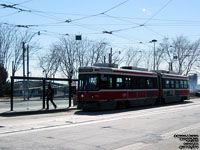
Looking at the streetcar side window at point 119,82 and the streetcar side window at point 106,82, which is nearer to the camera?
the streetcar side window at point 106,82

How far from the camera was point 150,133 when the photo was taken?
1060cm

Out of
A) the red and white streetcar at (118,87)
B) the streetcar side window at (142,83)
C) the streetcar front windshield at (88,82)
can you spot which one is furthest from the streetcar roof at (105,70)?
the streetcar side window at (142,83)

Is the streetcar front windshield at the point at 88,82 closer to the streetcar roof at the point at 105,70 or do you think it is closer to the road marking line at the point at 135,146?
the streetcar roof at the point at 105,70

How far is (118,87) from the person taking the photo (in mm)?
20781

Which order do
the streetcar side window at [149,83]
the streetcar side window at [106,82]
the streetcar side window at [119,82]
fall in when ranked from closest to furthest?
the streetcar side window at [106,82] → the streetcar side window at [119,82] → the streetcar side window at [149,83]

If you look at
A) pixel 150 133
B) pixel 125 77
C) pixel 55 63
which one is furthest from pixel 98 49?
pixel 150 133

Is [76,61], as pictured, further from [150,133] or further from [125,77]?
[150,133]

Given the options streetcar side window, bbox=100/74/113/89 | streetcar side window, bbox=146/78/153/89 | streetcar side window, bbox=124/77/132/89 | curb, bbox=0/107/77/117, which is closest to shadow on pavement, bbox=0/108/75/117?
curb, bbox=0/107/77/117

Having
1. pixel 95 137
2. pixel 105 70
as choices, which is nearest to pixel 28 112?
pixel 105 70

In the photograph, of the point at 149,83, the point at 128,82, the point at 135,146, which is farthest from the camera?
the point at 149,83

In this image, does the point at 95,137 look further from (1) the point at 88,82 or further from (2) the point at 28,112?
(1) the point at 88,82

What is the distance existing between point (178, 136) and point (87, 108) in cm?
1031

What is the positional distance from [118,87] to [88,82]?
7.94 feet

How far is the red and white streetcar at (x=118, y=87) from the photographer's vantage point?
1930cm
